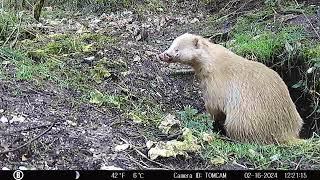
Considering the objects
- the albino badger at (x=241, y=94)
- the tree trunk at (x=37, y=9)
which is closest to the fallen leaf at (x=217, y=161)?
the albino badger at (x=241, y=94)

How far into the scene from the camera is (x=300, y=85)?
578cm

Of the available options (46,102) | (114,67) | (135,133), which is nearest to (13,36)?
(114,67)

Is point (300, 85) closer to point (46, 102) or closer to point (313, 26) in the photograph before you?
point (313, 26)

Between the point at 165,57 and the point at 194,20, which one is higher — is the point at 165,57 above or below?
below

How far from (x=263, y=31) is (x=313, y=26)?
64 centimetres

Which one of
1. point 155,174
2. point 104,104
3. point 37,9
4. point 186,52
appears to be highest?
point 37,9

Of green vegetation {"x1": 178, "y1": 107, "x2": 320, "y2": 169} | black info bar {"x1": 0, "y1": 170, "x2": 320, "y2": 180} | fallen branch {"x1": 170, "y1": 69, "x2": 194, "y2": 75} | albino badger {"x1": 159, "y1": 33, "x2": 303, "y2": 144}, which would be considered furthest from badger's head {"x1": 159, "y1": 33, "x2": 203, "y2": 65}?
black info bar {"x1": 0, "y1": 170, "x2": 320, "y2": 180}

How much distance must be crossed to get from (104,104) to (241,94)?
1.36 m

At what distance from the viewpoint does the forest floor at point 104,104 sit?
3.76 metres

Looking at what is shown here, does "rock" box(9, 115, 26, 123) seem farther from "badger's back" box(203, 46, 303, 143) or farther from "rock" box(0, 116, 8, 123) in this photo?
"badger's back" box(203, 46, 303, 143)

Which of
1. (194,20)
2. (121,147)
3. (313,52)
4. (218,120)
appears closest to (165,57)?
(218,120)

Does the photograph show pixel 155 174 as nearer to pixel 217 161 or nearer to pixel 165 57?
pixel 217 161

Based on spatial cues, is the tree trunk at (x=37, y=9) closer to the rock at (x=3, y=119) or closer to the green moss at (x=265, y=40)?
the green moss at (x=265, y=40)

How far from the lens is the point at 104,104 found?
4.70 metres
